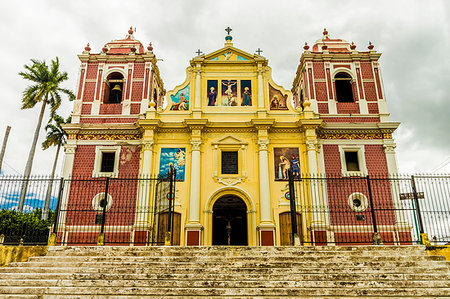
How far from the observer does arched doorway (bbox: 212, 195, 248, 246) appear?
1662 centimetres

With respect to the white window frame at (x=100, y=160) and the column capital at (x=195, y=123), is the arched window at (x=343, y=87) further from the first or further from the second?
the white window frame at (x=100, y=160)

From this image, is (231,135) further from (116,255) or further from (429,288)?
(429,288)

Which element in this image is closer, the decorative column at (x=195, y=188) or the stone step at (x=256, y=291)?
the stone step at (x=256, y=291)

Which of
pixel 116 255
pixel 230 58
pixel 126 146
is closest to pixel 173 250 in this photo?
pixel 116 255

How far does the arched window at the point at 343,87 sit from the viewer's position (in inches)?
765

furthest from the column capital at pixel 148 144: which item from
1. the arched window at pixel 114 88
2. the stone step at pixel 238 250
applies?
the stone step at pixel 238 250

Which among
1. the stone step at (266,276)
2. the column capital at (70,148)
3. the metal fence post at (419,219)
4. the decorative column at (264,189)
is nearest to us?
the stone step at (266,276)

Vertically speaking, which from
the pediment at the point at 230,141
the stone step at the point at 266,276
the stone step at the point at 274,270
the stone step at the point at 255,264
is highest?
the pediment at the point at 230,141

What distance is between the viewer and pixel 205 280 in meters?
7.02

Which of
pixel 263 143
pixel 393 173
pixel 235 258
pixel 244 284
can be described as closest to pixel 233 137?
pixel 263 143

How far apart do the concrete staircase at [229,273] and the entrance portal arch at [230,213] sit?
7633mm

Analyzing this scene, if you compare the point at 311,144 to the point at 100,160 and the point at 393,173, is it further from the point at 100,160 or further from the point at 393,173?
the point at 100,160

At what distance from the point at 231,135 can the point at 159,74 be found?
7.24 meters

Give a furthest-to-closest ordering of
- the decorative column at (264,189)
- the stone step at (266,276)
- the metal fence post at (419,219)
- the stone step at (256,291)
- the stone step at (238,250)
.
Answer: the decorative column at (264,189), the metal fence post at (419,219), the stone step at (238,250), the stone step at (266,276), the stone step at (256,291)
